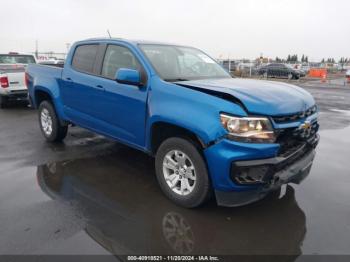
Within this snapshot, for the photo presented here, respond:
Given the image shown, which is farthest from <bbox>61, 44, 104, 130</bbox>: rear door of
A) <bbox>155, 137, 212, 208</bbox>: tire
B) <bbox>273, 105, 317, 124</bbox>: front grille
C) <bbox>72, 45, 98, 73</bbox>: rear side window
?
<bbox>273, 105, 317, 124</bbox>: front grille

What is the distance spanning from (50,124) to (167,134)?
10.6 feet

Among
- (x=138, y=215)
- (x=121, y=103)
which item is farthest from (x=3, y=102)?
(x=138, y=215)

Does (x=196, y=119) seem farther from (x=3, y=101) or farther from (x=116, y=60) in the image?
(x=3, y=101)

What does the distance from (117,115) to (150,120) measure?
0.73 m

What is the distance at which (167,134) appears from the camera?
3.93 metres

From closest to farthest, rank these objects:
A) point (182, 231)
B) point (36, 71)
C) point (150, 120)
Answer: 1. point (182, 231)
2. point (150, 120)
3. point (36, 71)

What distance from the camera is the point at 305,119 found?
3668 mm

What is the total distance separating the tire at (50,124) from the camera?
603cm

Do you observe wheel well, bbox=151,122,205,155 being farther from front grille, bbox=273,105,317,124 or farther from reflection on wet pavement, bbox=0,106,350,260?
front grille, bbox=273,105,317,124

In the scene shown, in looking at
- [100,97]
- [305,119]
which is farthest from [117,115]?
[305,119]

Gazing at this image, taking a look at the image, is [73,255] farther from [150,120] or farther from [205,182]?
[150,120]

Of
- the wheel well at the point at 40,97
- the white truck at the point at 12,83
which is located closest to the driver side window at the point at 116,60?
the wheel well at the point at 40,97

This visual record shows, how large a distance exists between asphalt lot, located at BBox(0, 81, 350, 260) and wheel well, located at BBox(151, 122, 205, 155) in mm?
647

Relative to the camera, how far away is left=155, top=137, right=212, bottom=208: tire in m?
3.42
